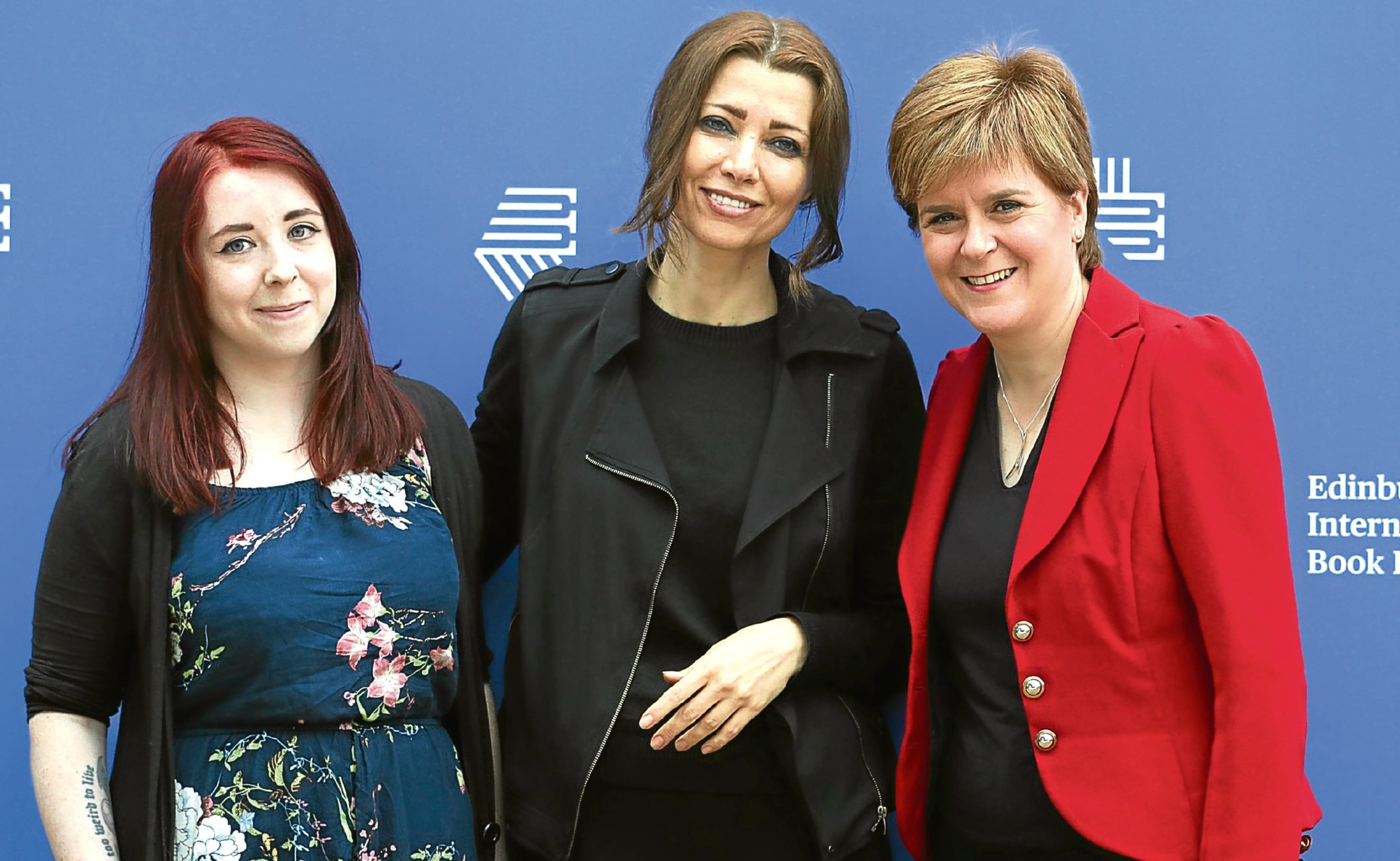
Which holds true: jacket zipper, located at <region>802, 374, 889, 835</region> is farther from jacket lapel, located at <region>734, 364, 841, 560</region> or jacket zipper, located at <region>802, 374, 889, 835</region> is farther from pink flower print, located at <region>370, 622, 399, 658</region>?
pink flower print, located at <region>370, 622, 399, 658</region>

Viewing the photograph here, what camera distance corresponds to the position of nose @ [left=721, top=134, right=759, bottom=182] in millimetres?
2131

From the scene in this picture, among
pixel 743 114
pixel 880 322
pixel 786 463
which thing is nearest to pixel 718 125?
pixel 743 114

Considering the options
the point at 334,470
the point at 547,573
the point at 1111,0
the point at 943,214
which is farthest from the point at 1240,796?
the point at 1111,0

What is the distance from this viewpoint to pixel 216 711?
1.88 metres

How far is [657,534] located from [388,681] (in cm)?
47

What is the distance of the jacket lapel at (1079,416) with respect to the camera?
187 centimetres

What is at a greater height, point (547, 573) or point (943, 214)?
point (943, 214)

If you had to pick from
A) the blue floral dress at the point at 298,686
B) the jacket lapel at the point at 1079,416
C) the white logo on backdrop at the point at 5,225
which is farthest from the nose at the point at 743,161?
the white logo on backdrop at the point at 5,225

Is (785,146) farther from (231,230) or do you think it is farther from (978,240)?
(231,230)

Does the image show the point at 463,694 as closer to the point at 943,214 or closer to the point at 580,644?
the point at 580,644

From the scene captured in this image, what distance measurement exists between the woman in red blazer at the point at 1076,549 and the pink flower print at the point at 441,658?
0.72 metres

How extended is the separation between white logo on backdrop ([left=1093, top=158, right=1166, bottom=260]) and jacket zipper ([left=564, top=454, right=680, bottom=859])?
109cm

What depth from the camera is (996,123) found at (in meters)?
1.95

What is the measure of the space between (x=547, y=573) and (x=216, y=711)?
22.1 inches
